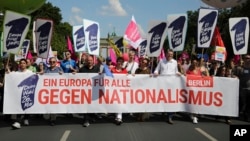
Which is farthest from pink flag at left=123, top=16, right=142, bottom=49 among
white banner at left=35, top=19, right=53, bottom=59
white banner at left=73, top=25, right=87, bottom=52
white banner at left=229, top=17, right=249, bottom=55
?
white banner at left=35, top=19, right=53, bottom=59

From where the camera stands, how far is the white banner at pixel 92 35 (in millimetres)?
12992

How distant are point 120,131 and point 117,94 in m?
1.41

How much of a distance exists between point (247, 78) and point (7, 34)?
21.6 ft

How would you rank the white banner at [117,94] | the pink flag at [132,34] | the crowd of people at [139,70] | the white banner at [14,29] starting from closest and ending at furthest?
the white banner at [14,29], the white banner at [117,94], the crowd of people at [139,70], the pink flag at [132,34]

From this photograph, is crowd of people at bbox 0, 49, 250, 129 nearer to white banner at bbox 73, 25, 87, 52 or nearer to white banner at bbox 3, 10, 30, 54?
white banner at bbox 3, 10, 30, 54

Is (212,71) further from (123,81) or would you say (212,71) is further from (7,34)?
(7,34)

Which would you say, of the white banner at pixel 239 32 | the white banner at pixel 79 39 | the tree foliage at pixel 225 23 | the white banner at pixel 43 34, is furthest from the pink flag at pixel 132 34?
the tree foliage at pixel 225 23

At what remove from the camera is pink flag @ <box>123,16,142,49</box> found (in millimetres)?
15844

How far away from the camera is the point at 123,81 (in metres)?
11.4

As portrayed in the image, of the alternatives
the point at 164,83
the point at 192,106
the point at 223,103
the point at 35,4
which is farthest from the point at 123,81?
the point at 35,4

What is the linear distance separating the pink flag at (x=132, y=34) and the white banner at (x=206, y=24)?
392 cm

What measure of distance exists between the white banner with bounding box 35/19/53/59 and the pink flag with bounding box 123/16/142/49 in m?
4.75

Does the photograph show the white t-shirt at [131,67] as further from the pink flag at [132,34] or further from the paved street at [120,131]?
the pink flag at [132,34]

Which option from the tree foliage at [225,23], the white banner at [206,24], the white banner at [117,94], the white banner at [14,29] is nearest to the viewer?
the white banner at [14,29]
